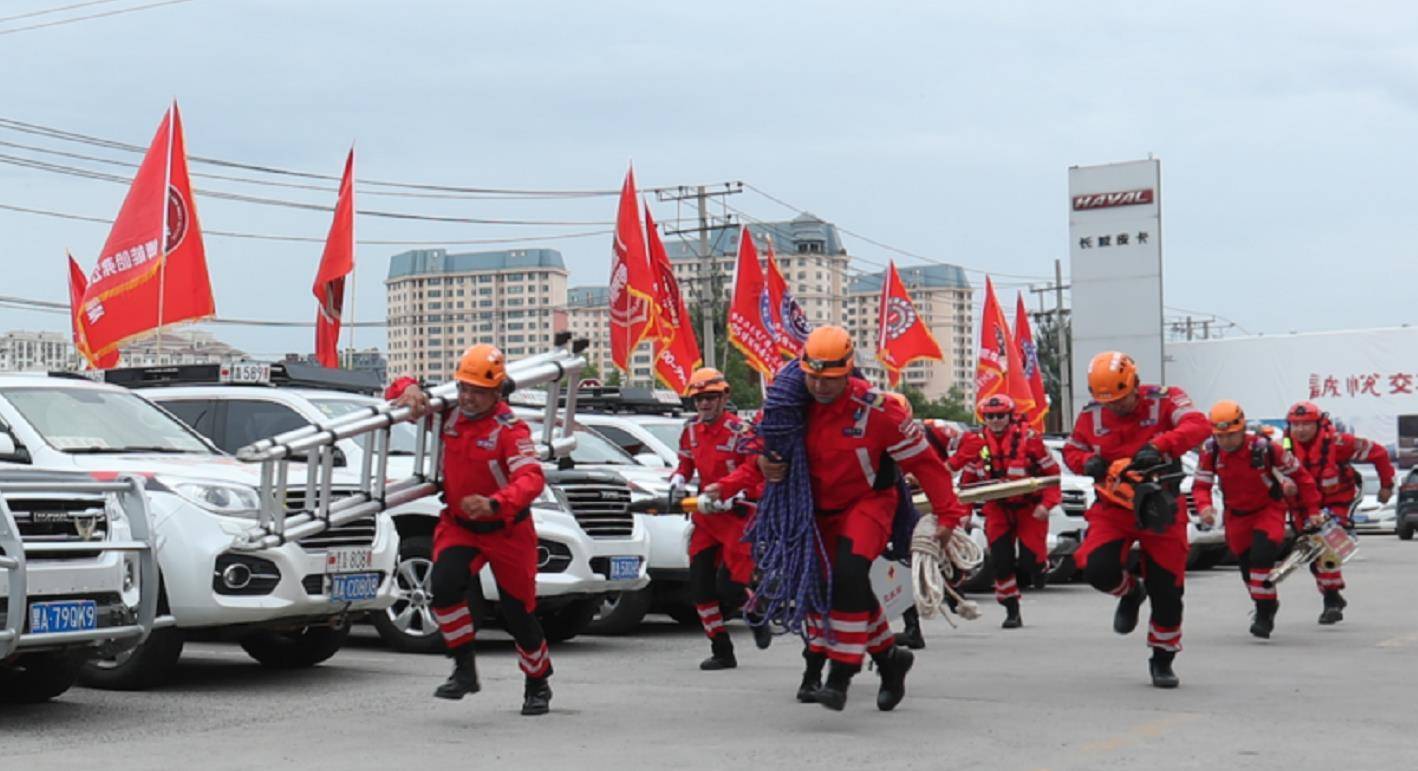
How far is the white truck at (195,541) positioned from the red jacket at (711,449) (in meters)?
2.22

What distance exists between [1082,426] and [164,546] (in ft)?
16.8

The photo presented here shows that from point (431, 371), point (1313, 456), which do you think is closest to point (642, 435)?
point (1313, 456)

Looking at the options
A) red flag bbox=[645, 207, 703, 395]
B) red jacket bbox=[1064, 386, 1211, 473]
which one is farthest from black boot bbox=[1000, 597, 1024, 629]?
red flag bbox=[645, 207, 703, 395]

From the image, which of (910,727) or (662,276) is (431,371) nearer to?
(662,276)

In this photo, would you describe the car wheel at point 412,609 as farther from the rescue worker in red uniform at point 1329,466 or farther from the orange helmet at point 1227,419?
the rescue worker in red uniform at point 1329,466

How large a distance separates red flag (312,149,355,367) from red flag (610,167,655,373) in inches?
248

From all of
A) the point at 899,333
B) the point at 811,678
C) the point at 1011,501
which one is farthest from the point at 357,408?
the point at 899,333

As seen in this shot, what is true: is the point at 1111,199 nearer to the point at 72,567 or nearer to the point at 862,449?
the point at 862,449

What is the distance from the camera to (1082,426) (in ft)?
35.6

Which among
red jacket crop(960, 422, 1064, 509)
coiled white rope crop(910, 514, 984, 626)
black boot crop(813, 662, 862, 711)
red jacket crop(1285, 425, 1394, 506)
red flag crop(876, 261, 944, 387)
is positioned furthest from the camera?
red flag crop(876, 261, 944, 387)

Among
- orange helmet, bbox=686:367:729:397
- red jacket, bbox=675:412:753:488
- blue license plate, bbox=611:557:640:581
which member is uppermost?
orange helmet, bbox=686:367:729:397

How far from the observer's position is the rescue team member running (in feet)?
29.7

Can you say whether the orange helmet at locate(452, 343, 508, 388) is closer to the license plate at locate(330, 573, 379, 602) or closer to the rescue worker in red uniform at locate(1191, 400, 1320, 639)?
the license plate at locate(330, 573, 379, 602)

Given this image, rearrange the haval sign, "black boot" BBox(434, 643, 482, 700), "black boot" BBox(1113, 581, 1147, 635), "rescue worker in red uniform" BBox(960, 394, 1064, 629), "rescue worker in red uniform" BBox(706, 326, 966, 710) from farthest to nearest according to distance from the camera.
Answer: the haval sign < "rescue worker in red uniform" BBox(960, 394, 1064, 629) < "black boot" BBox(1113, 581, 1147, 635) < "black boot" BBox(434, 643, 482, 700) < "rescue worker in red uniform" BBox(706, 326, 966, 710)
